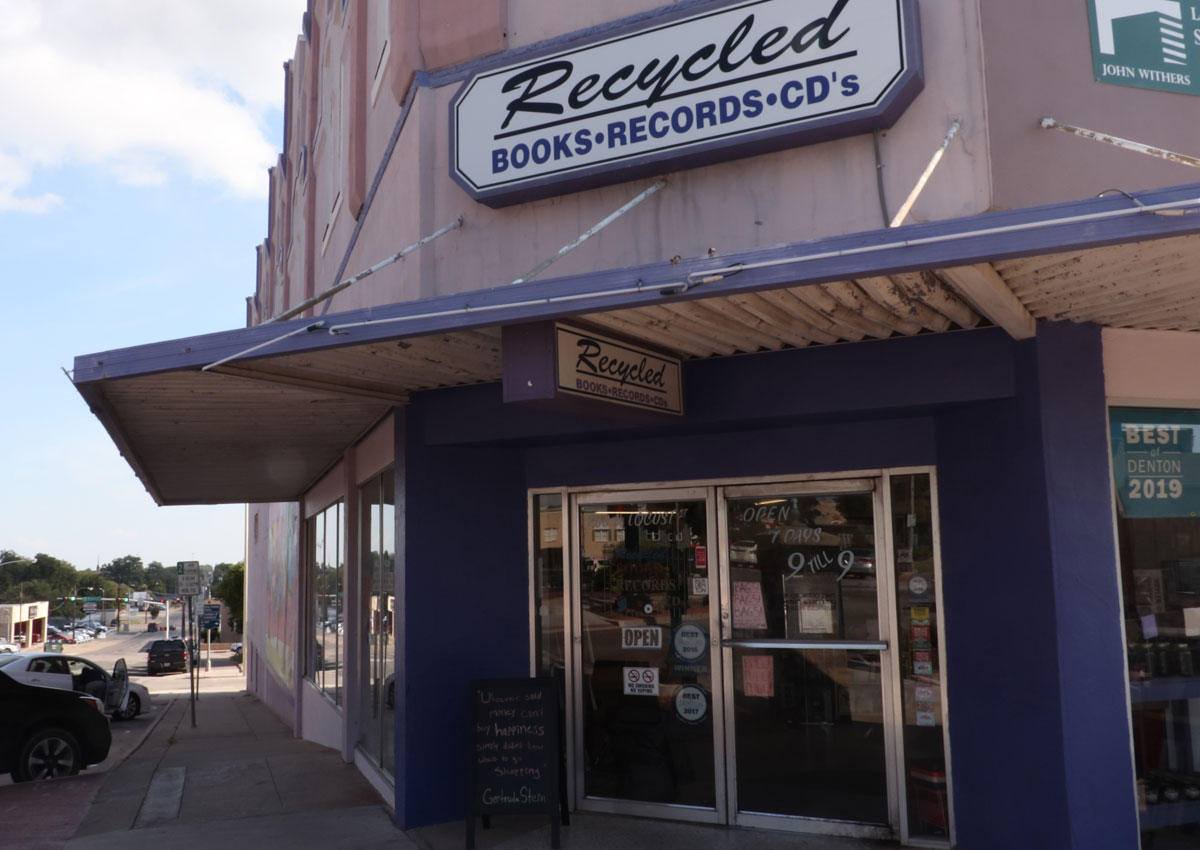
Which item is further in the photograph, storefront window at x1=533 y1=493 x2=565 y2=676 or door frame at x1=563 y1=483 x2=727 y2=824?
storefront window at x1=533 y1=493 x2=565 y2=676

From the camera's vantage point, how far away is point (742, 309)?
5.69m

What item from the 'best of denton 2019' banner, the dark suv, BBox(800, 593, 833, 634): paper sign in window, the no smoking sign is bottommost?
the dark suv

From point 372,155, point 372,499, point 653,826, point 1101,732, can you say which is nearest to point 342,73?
point 372,155

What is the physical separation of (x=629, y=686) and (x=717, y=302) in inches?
142

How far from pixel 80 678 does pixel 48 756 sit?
7091 millimetres

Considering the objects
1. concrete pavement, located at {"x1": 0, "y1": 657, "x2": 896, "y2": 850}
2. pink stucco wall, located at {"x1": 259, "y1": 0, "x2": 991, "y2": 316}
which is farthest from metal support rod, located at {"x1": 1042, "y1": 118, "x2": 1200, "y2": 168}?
concrete pavement, located at {"x1": 0, "y1": 657, "x2": 896, "y2": 850}

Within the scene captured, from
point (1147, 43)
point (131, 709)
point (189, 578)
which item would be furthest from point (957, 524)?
point (131, 709)

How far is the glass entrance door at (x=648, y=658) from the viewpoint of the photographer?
24.9 feet

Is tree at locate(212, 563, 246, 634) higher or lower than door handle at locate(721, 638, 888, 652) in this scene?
lower

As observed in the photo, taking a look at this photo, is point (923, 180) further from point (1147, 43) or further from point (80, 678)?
point (80, 678)

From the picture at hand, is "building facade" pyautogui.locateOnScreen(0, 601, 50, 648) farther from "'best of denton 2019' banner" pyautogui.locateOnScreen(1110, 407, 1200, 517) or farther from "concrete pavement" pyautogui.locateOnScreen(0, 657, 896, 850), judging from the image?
"'best of denton 2019' banner" pyautogui.locateOnScreen(1110, 407, 1200, 517)

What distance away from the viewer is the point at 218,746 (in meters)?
14.7

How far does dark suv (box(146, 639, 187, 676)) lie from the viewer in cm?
4706

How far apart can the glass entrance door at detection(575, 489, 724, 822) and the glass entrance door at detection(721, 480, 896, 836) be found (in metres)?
0.20
